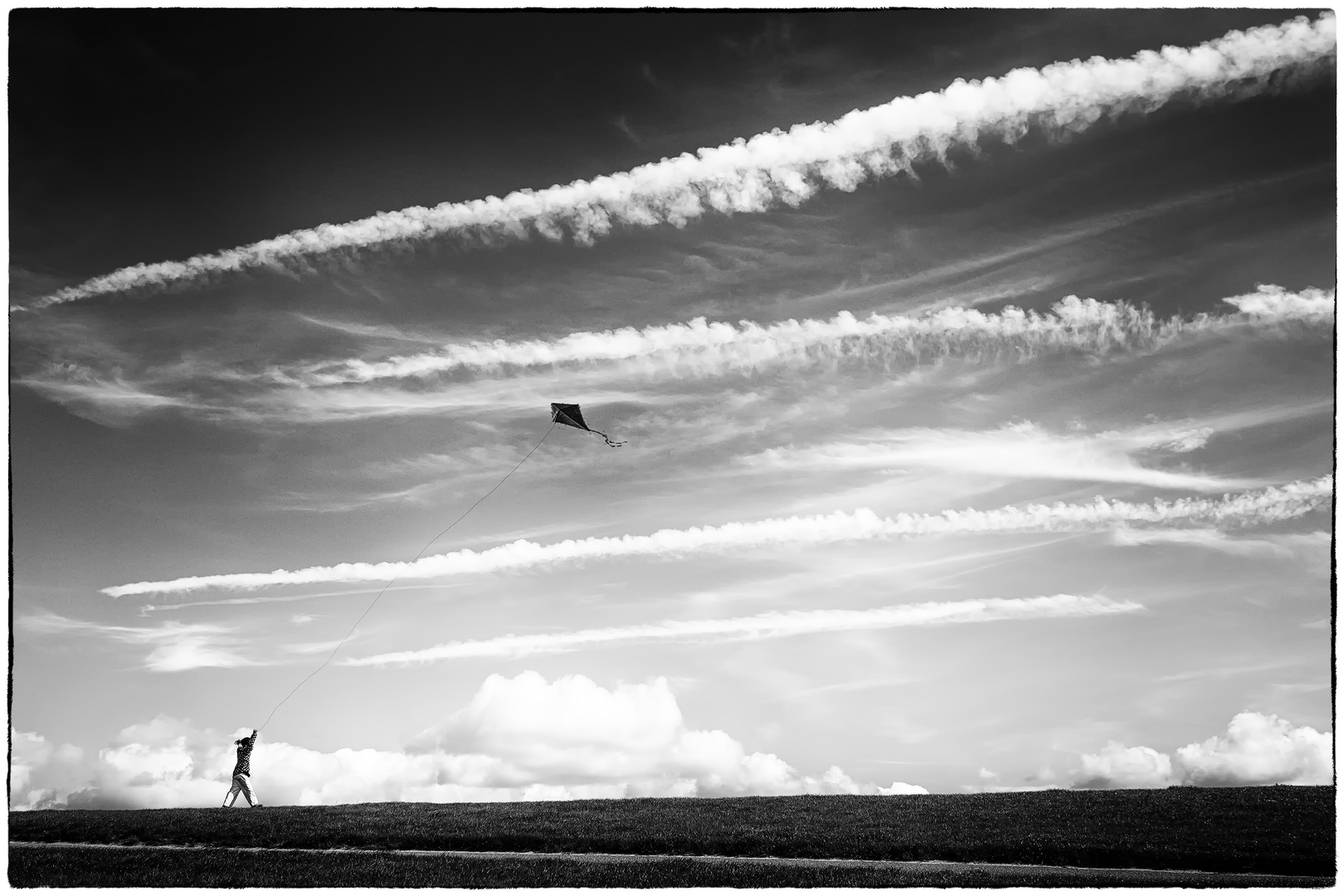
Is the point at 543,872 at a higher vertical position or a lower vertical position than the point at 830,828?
lower

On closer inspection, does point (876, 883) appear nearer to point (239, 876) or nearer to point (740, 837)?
point (740, 837)

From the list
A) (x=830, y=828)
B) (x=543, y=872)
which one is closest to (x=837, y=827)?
(x=830, y=828)

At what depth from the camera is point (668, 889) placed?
23.7 m

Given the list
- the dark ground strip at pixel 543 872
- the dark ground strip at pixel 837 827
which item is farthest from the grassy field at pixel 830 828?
the dark ground strip at pixel 543 872

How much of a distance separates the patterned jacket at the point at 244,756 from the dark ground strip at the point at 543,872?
174 inches

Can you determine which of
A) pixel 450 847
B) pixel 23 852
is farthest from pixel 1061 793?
pixel 23 852

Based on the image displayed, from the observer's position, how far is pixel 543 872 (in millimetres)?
24844

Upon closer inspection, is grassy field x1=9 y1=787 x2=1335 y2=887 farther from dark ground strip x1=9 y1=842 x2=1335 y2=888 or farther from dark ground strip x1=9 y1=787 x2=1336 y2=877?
dark ground strip x1=9 y1=842 x2=1335 y2=888

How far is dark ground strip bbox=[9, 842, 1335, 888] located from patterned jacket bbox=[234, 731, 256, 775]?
4.41 m

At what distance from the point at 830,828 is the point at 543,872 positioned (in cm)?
780

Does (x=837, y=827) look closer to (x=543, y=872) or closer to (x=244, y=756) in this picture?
(x=543, y=872)

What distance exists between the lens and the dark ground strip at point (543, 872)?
24094mm

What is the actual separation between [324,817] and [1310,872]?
25.7 meters

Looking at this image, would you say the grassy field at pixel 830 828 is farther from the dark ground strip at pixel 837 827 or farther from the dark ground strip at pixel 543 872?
the dark ground strip at pixel 543 872
